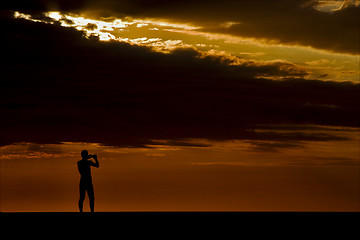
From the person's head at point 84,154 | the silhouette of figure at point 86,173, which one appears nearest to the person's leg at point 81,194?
the silhouette of figure at point 86,173

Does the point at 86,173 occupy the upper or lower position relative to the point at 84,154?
lower

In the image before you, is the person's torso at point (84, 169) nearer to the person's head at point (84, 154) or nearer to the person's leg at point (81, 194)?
the person's head at point (84, 154)

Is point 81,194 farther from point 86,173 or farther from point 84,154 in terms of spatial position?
point 84,154

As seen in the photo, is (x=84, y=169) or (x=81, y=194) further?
(x=81, y=194)
